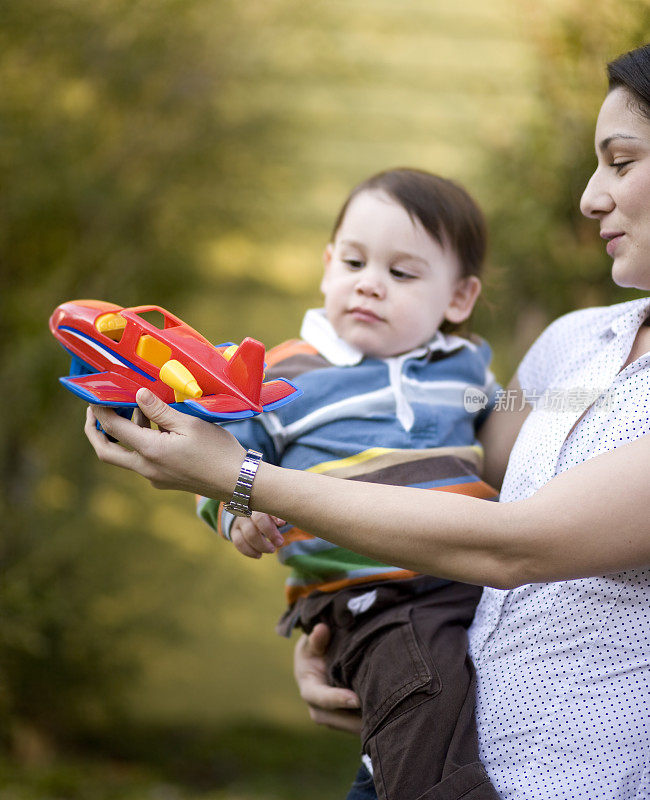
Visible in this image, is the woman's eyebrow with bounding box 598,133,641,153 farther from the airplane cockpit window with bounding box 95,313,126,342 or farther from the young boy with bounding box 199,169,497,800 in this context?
the airplane cockpit window with bounding box 95,313,126,342

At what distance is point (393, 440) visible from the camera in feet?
5.61

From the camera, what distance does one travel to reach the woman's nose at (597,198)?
1.42 meters

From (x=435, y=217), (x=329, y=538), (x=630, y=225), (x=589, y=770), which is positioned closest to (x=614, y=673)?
(x=589, y=770)

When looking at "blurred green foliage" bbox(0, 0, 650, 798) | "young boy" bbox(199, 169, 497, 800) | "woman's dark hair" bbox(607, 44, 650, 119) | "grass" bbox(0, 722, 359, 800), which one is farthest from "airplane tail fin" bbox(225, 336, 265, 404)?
"grass" bbox(0, 722, 359, 800)

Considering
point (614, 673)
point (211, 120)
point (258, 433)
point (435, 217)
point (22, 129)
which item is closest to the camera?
point (614, 673)

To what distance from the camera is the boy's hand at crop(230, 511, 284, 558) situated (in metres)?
1.57

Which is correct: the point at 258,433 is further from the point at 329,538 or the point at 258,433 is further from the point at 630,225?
the point at 630,225

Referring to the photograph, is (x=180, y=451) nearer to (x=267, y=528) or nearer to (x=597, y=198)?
(x=267, y=528)

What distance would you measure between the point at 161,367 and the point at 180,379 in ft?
0.23

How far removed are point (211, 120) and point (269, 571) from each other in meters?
2.69

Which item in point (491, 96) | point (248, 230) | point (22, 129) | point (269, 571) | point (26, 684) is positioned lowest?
point (26, 684)

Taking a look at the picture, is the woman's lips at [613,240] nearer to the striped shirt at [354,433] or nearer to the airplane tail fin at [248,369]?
the striped shirt at [354,433]

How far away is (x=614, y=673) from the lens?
133cm

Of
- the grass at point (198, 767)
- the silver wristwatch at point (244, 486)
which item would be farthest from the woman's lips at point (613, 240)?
the grass at point (198, 767)
